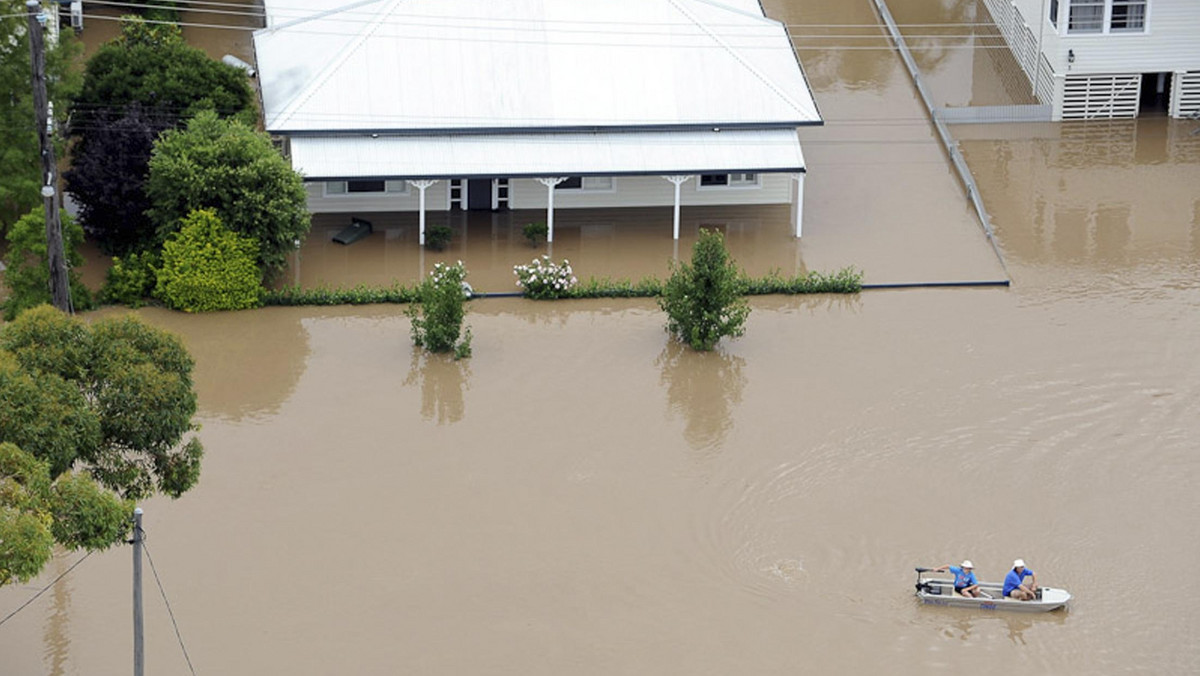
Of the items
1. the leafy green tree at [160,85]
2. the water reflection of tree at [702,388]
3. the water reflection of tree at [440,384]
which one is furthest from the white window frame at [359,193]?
the water reflection of tree at [702,388]

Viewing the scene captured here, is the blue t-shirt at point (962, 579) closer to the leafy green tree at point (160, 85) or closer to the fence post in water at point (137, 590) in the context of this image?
the fence post in water at point (137, 590)

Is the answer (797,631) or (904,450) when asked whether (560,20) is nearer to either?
(904,450)

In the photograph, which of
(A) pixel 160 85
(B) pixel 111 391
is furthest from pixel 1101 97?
(B) pixel 111 391

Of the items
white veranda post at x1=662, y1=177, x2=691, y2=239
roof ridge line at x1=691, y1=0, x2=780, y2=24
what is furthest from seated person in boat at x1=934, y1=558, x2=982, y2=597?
roof ridge line at x1=691, y1=0, x2=780, y2=24

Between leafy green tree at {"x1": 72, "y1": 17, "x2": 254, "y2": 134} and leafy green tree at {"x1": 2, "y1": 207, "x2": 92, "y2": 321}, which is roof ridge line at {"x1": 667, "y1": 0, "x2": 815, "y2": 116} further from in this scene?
leafy green tree at {"x1": 2, "y1": 207, "x2": 92, "y2": 321}

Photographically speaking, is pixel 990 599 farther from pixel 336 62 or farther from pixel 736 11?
pixel 336 62

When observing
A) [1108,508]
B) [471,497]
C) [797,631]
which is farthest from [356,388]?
[1108,508]
